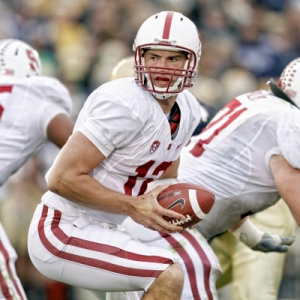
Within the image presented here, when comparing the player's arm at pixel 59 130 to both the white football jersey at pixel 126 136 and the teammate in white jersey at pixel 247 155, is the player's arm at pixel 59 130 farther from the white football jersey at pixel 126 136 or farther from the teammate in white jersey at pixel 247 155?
the white football jersey at pixel 126 136

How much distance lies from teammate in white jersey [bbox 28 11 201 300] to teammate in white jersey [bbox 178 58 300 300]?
51 cm

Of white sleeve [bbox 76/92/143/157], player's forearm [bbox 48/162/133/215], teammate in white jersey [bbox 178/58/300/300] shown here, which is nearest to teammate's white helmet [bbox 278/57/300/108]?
teammate in white jersey [bbox 178/58/300/300]

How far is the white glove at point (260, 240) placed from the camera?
4.28m

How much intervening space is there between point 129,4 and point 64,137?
3.52 meters

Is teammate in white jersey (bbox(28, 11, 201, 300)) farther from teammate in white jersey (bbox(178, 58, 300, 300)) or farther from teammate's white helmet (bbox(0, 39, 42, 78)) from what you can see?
teammate's white helmet (bbox(0, 39, 42, 78))

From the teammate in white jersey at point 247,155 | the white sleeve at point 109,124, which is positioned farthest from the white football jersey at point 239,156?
the white sleeve at point 109,124

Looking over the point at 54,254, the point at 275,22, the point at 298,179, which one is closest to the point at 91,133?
the point at 54,254

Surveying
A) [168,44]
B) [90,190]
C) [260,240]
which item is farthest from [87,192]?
[260,240]

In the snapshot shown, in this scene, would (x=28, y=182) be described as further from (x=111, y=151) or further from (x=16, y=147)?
(x=111, y=151)

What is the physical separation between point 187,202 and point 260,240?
1.22m

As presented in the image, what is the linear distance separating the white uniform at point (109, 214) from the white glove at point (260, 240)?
1101 millimetres

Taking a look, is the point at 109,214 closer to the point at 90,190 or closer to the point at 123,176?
the point at 123,176

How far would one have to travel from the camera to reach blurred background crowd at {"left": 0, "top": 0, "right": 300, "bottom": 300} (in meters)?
6.62

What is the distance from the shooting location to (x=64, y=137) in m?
4.22
